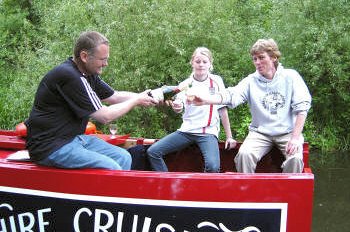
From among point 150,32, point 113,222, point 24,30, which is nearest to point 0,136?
point 113,222

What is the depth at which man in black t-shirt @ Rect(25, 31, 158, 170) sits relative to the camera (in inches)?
121

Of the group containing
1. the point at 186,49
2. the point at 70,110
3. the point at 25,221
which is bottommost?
the point at 25,221

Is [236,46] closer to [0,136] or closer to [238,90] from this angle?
[238,90]

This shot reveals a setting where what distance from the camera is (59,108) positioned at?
314 centimetres

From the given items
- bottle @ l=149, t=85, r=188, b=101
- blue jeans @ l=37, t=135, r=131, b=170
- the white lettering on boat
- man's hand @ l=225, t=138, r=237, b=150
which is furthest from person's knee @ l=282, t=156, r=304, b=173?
the white lettering on boat

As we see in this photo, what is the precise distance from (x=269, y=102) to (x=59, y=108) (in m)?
1.45

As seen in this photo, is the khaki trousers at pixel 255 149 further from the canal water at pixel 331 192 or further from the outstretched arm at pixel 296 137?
the canal water at pixel 331 192

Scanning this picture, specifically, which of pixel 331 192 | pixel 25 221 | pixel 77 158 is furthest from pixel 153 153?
pixel 331 192

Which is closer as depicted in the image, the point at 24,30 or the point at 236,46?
the point at 236,46

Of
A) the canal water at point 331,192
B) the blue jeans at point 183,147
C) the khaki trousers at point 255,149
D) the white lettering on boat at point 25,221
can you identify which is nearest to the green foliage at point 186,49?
the canal water at point 331,192

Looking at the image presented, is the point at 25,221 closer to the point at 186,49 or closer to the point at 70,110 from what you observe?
the point at 70,110

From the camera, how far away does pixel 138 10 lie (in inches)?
285

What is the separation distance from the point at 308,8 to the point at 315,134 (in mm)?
1854

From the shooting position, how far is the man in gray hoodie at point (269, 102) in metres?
3.64
